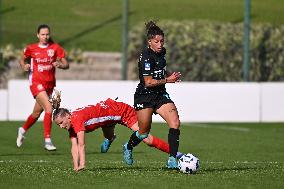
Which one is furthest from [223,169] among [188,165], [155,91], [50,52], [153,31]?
[50,52]

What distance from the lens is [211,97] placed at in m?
26.1

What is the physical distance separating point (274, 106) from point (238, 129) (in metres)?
2.48

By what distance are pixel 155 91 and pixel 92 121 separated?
0.92m

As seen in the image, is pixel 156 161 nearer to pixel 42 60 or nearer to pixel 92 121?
pixel 92 121

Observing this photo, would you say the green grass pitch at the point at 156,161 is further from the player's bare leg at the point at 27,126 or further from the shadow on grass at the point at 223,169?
the player's bare leg at the point at 27,126

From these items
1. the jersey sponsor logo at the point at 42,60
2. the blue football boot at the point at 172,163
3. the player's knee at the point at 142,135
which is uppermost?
the jersey sponsor logo at the point at 42,60

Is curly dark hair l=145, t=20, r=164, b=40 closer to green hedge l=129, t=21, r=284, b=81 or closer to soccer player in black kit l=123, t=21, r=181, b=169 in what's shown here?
soccer player in black kit l=123, t=21, r=181, b=169

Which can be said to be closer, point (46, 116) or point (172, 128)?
point (172, 128)

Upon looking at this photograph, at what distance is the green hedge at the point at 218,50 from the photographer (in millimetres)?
29297

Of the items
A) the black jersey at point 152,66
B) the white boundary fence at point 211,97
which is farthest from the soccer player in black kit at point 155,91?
the white boundary fence at point 211,97

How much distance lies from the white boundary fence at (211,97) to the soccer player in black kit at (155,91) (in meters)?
11.9

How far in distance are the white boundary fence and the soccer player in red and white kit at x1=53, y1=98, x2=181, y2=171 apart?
35.6ft

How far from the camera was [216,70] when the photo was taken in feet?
96.3

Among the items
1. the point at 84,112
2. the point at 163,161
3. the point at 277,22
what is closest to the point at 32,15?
the point at 277,22
